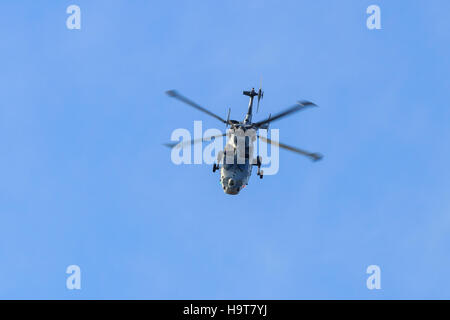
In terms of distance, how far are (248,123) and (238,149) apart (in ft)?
18.5

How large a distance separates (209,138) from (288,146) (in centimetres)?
837

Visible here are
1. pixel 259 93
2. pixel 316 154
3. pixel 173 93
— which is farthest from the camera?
pixel 259 93

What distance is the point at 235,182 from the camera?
2790 inches

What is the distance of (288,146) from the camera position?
226 feet
